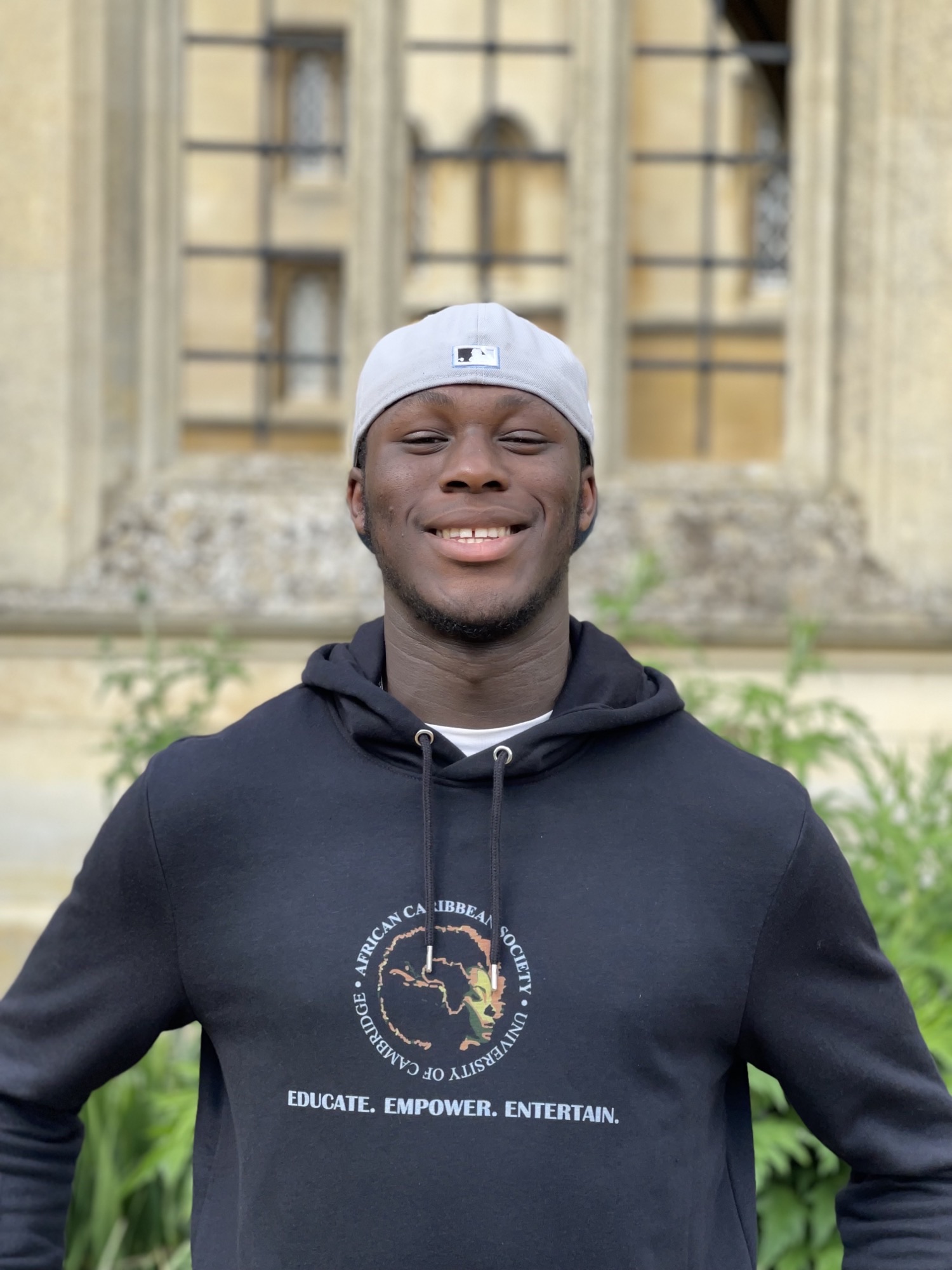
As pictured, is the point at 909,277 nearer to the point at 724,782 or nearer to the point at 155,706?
the point at 155,706

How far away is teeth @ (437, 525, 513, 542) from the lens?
1.27m

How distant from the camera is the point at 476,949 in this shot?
118 cm

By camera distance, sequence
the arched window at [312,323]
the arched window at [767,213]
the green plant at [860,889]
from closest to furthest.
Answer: the green plant at [860,889]
the arched window at [767,213]
the arched window at [312,323]

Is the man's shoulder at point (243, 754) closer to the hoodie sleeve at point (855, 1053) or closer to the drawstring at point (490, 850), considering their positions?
the drawstring at point (490, 850)

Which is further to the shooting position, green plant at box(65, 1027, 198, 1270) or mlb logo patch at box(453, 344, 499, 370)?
green plant at box(65, 1027, 198, 1270)

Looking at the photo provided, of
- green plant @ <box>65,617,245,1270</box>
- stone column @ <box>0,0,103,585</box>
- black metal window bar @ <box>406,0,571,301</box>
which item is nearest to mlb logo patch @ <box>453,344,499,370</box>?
green plant @ <box>65,617,245,1270</box>

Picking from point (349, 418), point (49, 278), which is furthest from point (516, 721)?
point (49, 278)

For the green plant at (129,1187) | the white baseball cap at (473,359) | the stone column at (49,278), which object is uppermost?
the stone column at (49,278)

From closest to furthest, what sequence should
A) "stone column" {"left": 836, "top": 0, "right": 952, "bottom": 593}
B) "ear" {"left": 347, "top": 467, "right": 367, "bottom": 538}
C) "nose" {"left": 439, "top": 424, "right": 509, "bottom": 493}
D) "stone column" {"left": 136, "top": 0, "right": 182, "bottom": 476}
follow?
"nose" {"left": 439, "top": 424, "right": 509, "bottom": 493}
"ear" {"left": 347, "top": 467, "right": 367, "bottom": 538}
"stone column" {"left": 836, "top": 0, "right": 952, "bottom": 593}
"stone column" {"left": 136, "top": 0, "right": 182, "bottom": 476}

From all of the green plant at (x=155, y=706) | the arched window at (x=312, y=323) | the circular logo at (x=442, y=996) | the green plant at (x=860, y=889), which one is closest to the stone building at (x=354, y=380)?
the green plant at (x=155, y=706)

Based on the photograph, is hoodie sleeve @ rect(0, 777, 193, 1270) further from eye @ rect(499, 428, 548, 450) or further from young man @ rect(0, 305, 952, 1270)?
eye @ rect(499, 428, 548, 450)

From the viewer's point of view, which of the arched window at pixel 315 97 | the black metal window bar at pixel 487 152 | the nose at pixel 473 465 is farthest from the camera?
the arched window at pixel 315 97

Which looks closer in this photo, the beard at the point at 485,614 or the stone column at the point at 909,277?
the beard at the point at 485,614

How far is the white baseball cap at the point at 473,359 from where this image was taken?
1276 millimetres
